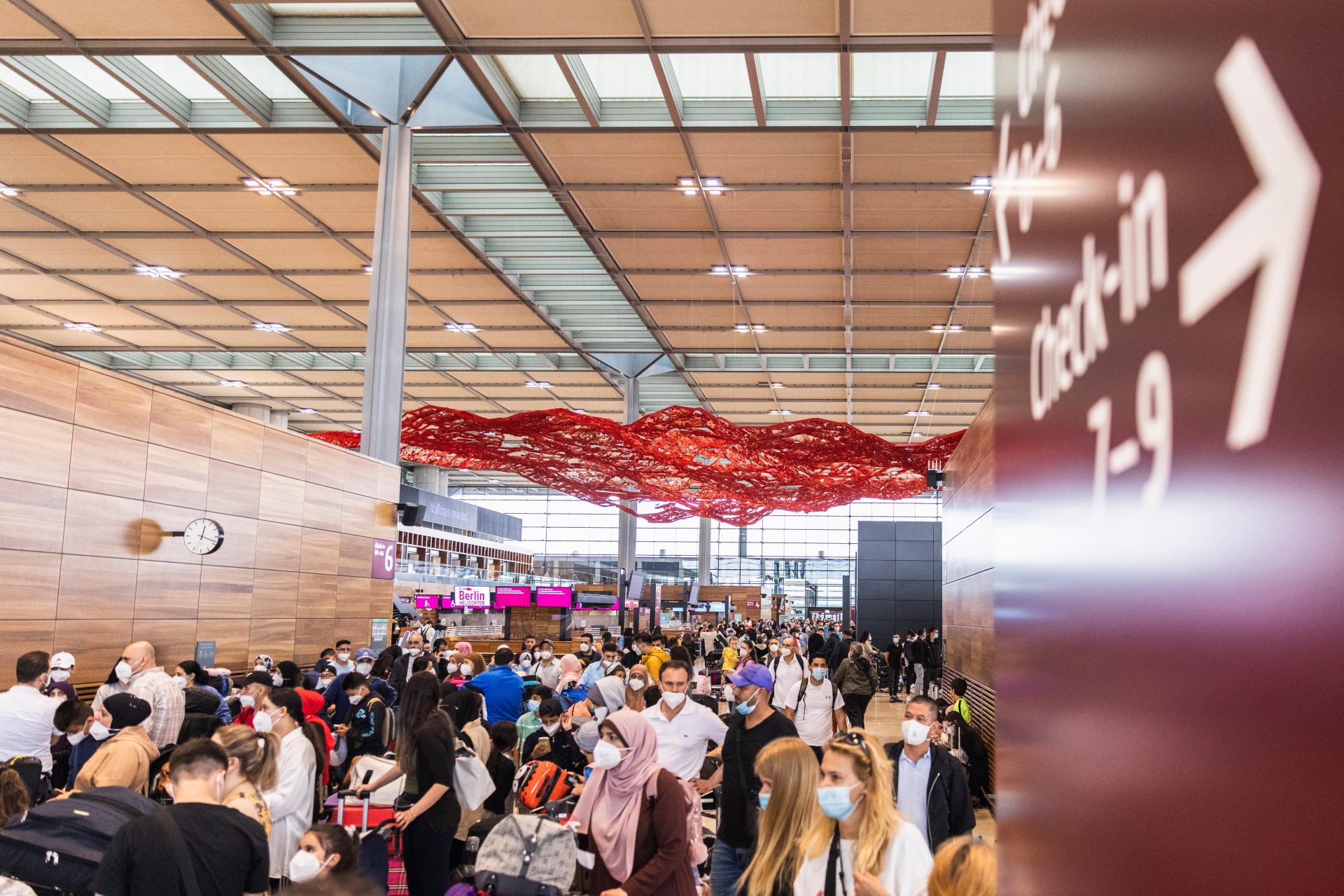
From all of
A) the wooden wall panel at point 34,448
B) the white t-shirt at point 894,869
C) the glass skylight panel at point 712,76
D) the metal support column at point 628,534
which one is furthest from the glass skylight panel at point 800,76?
the metal support column at point 628,534

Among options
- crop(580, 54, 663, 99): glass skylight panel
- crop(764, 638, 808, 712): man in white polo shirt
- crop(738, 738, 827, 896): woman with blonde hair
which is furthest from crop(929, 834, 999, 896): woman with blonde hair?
crop(580, 54, 663, 99): glass skylight panel

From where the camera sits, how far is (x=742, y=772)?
5.45 meters

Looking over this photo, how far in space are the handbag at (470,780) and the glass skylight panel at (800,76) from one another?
832 centimetres

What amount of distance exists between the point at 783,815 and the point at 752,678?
2.20 meters

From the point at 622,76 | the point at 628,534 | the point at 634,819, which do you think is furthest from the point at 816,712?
the point at 628,534

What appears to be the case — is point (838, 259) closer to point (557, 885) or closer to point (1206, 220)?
point (557, 885)

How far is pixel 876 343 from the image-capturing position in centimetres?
2319

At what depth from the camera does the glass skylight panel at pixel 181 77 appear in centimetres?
1226

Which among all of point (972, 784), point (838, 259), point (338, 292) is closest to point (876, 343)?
point (838, 259)

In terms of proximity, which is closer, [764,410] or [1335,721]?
[1335,721]

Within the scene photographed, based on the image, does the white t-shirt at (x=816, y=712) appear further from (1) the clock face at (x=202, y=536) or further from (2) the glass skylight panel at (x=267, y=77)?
(2) the glass skylight panel at (x=267, y=77)

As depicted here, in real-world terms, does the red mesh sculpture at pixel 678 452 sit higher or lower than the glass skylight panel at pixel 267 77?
lower

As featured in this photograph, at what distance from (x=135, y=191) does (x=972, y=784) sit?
1311cm

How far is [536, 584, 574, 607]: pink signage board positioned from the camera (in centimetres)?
2133
